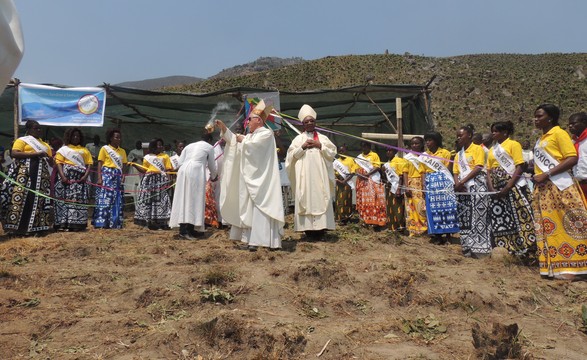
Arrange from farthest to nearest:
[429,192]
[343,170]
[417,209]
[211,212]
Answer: [343,170] → [211,212] → [417,209] → [429,192]

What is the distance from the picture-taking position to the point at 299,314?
11.8 feet

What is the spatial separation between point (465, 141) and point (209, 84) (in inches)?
1807

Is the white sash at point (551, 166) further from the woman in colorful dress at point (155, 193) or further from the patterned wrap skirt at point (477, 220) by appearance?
the woman in colorful dress at point (155, 193)

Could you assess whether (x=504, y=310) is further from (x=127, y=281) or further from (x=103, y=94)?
(x=103, y=94)

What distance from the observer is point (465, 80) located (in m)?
48.9

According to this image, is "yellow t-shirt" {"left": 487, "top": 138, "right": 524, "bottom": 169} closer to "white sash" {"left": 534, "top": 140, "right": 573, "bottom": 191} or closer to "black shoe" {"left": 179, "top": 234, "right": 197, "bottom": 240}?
"white sash" {"left": 534, "top": 140, "right": 573, "bottom": 191}

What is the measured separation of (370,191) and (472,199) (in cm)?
337

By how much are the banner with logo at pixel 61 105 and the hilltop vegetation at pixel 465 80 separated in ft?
90.1

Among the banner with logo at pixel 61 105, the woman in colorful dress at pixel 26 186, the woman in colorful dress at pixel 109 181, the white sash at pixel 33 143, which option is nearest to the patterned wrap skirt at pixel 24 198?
the woman in colorful dress at pixel 26 186

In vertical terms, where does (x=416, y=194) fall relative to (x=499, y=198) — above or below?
above

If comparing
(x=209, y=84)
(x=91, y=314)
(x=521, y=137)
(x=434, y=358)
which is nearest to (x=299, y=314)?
(x=434, y=358)

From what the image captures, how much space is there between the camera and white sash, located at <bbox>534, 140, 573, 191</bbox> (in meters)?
4.45

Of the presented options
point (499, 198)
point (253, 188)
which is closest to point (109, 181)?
point (253, 188)

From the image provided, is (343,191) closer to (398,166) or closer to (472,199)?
(398,166)
